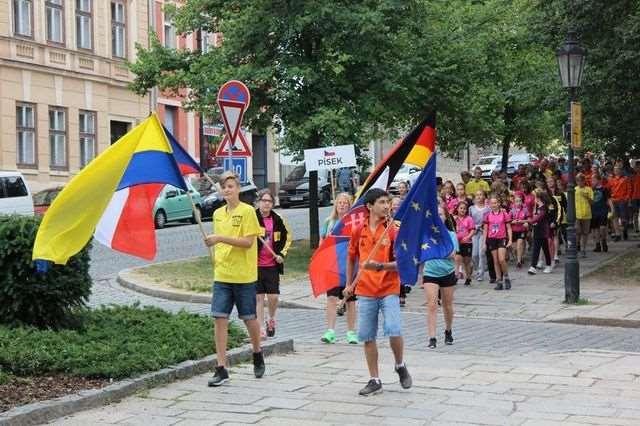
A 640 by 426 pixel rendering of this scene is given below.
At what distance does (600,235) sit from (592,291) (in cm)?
658

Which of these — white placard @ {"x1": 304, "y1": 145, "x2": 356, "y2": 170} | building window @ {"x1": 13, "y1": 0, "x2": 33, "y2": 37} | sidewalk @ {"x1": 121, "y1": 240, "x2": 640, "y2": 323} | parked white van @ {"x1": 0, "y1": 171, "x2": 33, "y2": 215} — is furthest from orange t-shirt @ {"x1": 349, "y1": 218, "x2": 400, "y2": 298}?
building window @ {"x1": 13, "y1": 0, "x2": 33, "y2": 37}

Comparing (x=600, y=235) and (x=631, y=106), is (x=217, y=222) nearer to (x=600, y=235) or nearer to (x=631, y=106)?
(x=631, y=106)

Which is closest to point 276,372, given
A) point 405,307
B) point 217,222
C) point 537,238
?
point 217,222

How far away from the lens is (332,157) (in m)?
17.8

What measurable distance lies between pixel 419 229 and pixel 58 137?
30.5 m

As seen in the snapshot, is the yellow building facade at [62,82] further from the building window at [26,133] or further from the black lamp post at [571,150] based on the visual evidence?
the black lamp post at [571,150]

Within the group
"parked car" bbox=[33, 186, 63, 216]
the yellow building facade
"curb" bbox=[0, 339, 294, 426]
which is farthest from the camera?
the yellow building facade

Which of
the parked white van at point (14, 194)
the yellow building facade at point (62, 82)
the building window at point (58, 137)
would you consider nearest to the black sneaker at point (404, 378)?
the parked white van at point (14, 194)

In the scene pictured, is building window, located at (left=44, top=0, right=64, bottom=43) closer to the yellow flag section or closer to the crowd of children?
the crowd of children

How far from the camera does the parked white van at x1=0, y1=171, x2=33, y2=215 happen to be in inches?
1096

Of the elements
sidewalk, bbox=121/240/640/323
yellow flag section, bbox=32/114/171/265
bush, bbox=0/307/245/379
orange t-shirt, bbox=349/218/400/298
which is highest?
yellow flag section, bbox=32/114/171/265

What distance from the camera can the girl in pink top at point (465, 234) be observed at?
17781mm

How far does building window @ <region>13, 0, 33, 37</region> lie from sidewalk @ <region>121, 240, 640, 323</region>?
19.0 metres

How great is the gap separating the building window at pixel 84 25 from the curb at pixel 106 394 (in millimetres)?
30464
